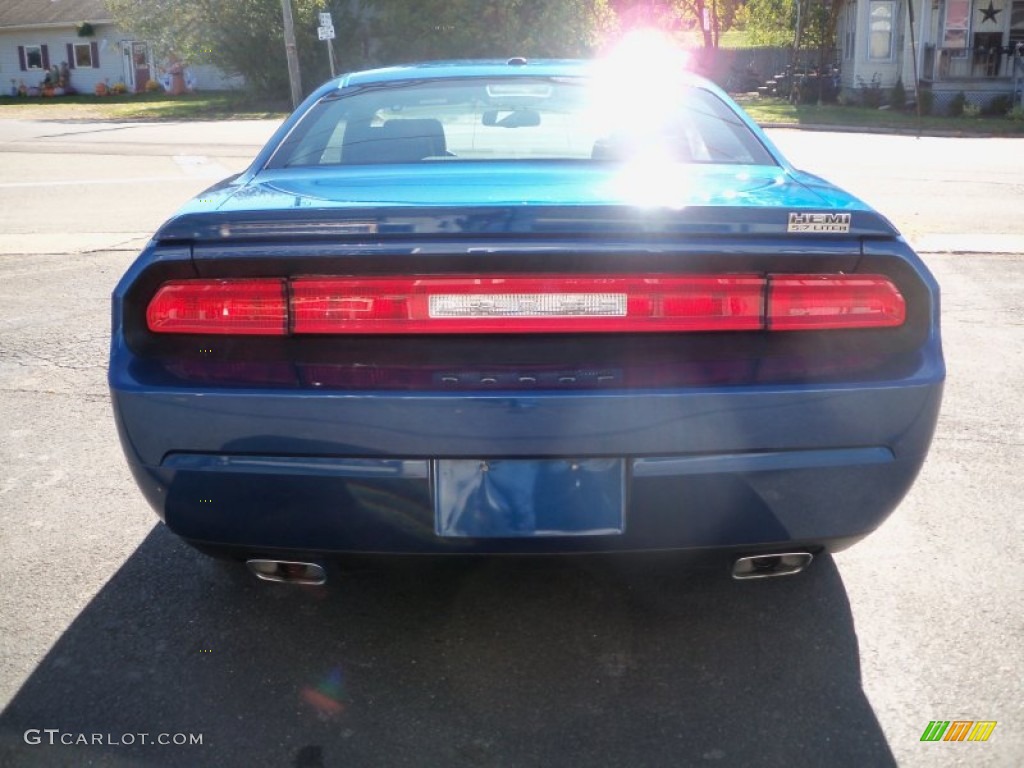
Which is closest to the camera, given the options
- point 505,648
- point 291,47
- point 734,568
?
point 734,568

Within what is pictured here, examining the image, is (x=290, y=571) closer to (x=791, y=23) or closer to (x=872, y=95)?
(x=872, y=95)

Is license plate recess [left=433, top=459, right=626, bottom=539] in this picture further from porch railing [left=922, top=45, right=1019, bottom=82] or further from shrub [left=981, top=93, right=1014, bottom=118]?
porch railing [left=922, top=45, right=1019, bottom=82]

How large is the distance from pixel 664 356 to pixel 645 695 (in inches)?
34.0

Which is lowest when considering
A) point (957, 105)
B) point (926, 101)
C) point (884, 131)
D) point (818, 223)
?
point (884, 131)

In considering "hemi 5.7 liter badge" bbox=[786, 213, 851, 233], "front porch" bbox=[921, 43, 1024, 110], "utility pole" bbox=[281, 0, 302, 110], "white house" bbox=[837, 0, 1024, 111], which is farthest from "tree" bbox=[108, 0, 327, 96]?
"hemi 5.7 liter badge" bbox=[786, 213, 851, 233]

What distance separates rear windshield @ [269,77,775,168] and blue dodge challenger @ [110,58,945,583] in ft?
3.31

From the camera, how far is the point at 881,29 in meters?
33.9

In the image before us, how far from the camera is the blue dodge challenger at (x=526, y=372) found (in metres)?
2.49

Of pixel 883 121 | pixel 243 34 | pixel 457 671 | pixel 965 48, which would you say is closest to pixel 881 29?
pixel 965 48

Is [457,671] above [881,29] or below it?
below

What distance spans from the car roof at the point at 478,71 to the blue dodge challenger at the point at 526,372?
158 cm

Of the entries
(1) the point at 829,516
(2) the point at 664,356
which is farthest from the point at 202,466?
(1) the point at 829,516

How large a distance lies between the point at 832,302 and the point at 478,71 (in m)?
2.03

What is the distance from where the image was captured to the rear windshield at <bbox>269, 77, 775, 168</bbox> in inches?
145
